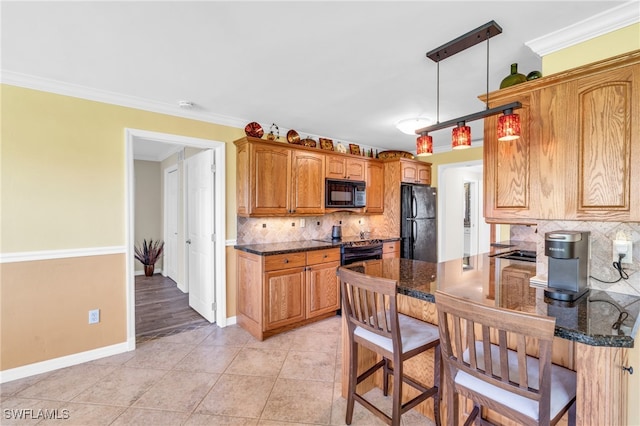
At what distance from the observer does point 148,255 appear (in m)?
5.77

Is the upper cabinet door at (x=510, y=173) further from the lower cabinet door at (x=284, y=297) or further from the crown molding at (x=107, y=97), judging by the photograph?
the crown molding at (x=107, y=97)

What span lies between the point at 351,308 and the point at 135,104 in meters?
2.83

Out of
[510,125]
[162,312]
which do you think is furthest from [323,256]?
[510,125]

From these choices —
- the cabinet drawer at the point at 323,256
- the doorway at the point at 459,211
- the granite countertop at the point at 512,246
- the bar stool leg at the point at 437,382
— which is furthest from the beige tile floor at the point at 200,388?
the doorway at the point at 459,211

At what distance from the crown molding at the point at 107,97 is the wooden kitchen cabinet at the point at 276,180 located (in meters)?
0.40

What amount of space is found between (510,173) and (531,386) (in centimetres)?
122

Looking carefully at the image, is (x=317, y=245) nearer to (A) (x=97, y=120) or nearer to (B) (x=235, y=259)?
(B) (x=235, y=259)

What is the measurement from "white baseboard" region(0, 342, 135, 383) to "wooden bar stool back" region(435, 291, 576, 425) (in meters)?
2.98

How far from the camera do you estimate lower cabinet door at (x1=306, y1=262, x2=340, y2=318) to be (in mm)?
3492

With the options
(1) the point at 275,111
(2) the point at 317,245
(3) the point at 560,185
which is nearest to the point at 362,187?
(2) the point at 317,245

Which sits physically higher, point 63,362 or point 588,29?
point 588,29

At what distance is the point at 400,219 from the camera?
183 inches

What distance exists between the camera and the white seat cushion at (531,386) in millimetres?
1149

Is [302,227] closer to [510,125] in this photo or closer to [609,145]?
[510,125]
